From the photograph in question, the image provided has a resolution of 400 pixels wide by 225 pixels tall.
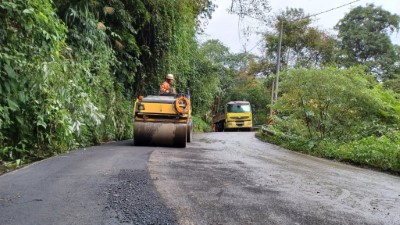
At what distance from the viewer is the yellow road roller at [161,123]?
10781mm

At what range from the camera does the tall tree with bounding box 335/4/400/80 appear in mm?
33906

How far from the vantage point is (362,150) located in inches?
404

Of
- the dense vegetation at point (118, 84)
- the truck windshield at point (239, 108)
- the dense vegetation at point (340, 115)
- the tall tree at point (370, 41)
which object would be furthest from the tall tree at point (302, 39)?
the dense vegetation at point (340, 115)

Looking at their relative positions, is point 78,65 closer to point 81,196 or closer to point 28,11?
point 28,11

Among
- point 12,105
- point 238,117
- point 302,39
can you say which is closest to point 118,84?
point 12,105

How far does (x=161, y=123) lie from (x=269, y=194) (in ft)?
20.0

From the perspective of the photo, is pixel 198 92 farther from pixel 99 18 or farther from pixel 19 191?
pixel 19 191

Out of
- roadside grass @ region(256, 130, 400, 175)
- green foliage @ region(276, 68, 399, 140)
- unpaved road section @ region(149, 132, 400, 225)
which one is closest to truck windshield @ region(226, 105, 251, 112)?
roadside grass @ region(256, 130, 400, 175)

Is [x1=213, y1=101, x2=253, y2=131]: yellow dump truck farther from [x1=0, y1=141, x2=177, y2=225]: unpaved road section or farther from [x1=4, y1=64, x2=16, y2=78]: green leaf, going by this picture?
[x1=4, y1=64, x2=16, y2=78]: green leaf

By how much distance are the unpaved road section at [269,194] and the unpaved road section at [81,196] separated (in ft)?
0.82

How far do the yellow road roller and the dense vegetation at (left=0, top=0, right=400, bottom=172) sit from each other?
1.12m

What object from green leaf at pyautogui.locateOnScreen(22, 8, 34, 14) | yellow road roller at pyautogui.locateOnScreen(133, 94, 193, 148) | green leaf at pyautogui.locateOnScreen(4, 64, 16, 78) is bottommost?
yellow road roller at pyautogui.locateOnScreen(133, 94, 193, 148)

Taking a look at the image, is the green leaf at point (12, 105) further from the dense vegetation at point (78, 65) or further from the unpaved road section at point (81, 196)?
the unpaved road section at point (81, 196)

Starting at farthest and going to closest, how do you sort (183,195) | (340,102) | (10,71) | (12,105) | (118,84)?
1. (118,84)
2. (340,102)
3. (12,105)
4. (10,71)
5. (183,195)
